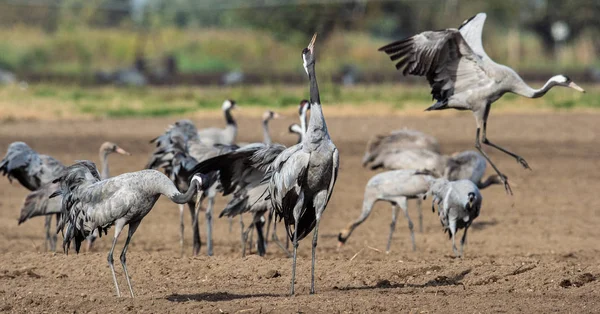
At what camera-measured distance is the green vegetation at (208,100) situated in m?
24.5

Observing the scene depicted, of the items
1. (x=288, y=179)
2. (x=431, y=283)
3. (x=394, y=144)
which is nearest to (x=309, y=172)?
(x=288, y=179)

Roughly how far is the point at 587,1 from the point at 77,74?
75.5 feet

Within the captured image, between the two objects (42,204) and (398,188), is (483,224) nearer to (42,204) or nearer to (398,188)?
(398,188)

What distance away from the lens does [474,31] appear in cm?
1173

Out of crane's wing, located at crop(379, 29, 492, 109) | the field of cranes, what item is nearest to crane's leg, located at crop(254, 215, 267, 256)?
the field of cranes

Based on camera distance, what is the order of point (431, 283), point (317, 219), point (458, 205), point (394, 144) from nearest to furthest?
point (317, 219) → point (431, 283) → point (458, 205) → point (394, 144)

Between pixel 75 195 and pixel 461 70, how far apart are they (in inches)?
183

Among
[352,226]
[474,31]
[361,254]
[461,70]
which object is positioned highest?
[474,31]

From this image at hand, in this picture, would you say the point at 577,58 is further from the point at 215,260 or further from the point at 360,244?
the point at 215,260

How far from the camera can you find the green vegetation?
24.5 meters

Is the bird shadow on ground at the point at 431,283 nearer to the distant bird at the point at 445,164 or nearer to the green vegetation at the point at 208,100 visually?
the distant bird at the point at 445,164

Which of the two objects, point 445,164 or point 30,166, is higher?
point 30,166

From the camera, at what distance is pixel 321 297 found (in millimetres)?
8016

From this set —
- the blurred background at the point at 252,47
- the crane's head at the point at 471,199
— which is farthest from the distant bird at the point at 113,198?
the blurred background at the point at 252,47
